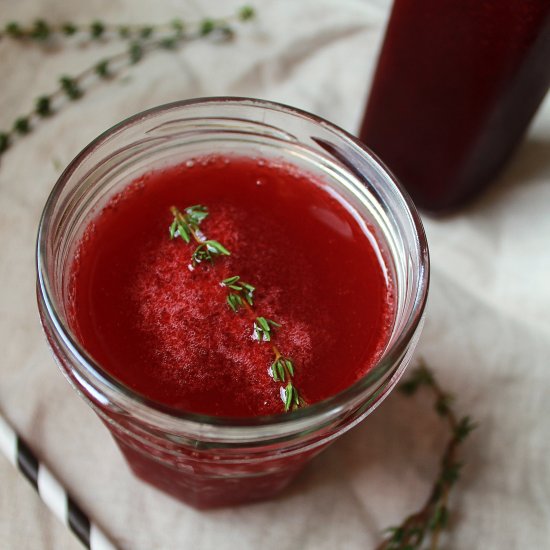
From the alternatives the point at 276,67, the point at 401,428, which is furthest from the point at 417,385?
the point at 276,67

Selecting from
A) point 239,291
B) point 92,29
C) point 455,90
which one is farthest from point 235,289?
point 92,29

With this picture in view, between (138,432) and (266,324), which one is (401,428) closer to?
(266,324)

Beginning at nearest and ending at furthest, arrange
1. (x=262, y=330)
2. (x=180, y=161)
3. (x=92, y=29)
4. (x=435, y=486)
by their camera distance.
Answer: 1. (x=262, y=330)
2. (x=180, y=161)
3. (x=435, y=486)
4. (x=92, y=29)

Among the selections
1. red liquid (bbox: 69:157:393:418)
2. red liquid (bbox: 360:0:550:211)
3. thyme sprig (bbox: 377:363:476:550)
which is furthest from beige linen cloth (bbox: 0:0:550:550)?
red liquid (bbox: 69:157:393:418)

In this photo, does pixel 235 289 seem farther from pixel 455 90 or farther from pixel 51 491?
pixel 455 90

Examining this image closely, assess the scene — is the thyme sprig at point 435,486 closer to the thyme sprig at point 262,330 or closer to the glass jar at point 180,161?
the glass jar at point 180,161

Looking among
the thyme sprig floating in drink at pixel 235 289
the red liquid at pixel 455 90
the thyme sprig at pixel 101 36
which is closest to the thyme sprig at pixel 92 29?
the thyme sprig at pixel 101 36
